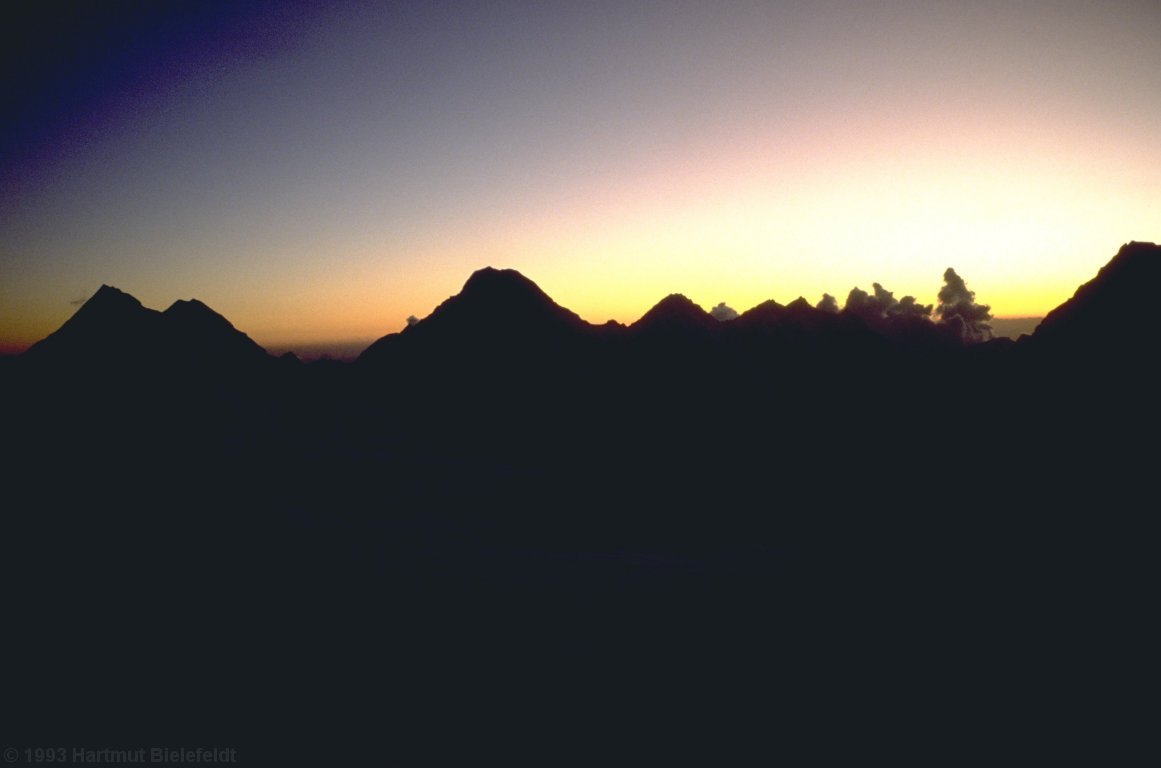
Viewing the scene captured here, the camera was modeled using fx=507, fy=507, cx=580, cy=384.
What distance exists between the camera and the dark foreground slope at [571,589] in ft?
31.8

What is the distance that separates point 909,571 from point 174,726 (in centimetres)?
1722

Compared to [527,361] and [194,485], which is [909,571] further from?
[527,361]

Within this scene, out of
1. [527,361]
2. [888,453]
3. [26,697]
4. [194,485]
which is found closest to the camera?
[26,697]

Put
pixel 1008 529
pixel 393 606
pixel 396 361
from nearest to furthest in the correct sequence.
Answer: pixel 393 606
pixel 1008 529
pixel 396 361

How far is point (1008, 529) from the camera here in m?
14.0

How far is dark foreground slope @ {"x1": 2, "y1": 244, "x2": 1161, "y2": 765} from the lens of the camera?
31.8 feet

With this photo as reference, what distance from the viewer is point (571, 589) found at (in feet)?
47.8

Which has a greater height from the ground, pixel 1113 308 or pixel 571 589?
pixel 1113 308

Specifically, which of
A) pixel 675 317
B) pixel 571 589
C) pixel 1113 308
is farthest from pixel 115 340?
pixel 1113 308

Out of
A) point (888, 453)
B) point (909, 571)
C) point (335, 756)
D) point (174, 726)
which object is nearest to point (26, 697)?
point (174, 726)

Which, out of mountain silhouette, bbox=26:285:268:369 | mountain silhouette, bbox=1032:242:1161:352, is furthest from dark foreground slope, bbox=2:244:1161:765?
mountain silhouette, bbox=26:285:268:369

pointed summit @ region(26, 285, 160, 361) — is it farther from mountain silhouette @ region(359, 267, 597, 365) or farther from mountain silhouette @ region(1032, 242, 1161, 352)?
mountain silhouette @ region(1032, 242, 1161, 352)

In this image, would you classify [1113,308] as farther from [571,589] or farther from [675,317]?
[675,317]

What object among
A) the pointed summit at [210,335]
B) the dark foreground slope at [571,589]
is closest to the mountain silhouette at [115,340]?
the dark foreground slope at [571,589]
